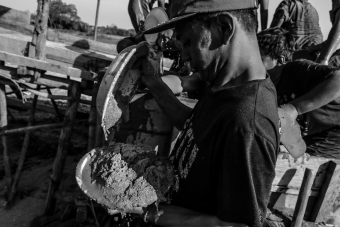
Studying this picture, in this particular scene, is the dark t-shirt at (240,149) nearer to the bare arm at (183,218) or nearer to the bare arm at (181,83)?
the bare arm at (183,218)

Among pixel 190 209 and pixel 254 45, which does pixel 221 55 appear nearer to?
pixel 254 45

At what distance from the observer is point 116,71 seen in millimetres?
1328

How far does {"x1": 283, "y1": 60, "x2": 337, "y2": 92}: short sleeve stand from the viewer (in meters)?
2.33

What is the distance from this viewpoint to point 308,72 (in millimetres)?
2494

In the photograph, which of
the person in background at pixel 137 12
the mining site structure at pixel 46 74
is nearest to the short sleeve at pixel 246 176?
the mining site structure at pixel 46 74

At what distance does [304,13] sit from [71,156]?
5.09 metres

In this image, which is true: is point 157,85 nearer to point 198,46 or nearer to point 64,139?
point 198,46

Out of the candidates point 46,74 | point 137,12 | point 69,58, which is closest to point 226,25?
point 137,12

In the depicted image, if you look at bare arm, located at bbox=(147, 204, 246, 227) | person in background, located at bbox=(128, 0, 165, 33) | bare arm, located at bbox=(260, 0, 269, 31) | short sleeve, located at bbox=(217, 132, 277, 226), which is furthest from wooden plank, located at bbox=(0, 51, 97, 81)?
bare arm, located at bbox=(260, 0, 269, 31)

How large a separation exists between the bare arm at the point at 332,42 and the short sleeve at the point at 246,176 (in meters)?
2.98

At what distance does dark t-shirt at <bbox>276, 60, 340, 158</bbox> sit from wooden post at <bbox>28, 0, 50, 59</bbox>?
310cm

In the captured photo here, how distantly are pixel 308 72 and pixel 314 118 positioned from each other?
19.8 inches

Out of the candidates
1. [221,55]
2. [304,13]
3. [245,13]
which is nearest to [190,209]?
[221,55]

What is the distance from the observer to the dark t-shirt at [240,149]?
3.13 ft
